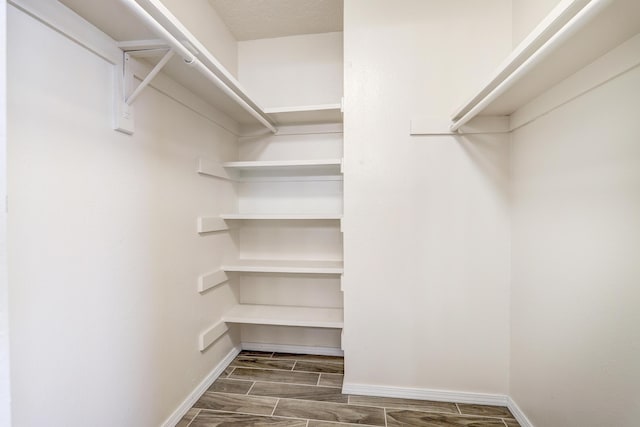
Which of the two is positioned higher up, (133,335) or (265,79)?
Answer: (265,79)

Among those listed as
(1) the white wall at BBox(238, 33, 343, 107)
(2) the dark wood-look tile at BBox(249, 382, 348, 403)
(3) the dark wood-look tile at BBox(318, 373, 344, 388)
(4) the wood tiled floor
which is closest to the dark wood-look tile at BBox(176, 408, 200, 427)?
(4) the wood tiled floor

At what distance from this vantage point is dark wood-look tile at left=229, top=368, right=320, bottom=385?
1949mm

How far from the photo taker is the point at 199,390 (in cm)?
176

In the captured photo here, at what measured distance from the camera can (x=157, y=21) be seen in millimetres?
931

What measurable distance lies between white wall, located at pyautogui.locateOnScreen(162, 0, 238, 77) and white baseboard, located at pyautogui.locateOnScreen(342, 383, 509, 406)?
2408 millimetres

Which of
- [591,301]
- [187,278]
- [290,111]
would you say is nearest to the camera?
[591,301]

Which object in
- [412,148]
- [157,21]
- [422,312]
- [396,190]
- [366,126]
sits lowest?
[422,312]

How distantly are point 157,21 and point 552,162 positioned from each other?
1.69 m

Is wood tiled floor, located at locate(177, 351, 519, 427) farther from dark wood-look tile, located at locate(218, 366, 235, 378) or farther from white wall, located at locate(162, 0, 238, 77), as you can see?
white wall, located at locate(162, 0, 238, 77)

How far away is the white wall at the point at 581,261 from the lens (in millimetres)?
954

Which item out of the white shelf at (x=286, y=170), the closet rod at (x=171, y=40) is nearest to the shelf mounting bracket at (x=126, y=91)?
the closet rod at (x=171, y=40)

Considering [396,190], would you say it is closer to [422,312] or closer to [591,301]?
[422,312]

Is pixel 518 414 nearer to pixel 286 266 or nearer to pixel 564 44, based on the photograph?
pixel 286 266

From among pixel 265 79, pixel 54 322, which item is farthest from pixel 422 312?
pixel 265 79
